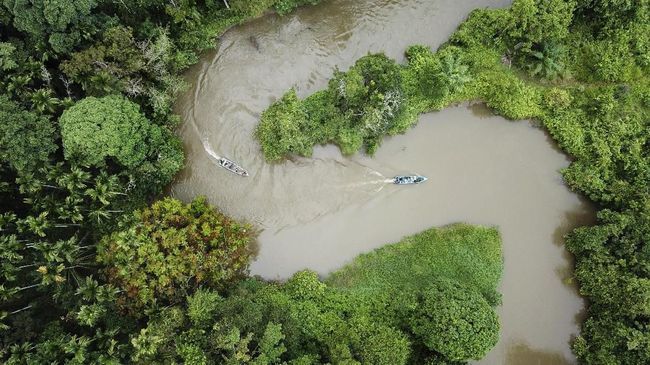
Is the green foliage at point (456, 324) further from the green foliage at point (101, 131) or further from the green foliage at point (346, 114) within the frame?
the green foliage at point (101, 131)

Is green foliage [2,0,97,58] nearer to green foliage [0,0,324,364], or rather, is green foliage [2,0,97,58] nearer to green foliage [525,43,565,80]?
green foliage [0,0,324,364]

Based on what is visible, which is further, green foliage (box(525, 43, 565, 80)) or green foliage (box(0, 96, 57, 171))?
green foliage (box(525, 43, 565, 80))

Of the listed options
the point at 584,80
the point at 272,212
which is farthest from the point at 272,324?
the point at 584,80

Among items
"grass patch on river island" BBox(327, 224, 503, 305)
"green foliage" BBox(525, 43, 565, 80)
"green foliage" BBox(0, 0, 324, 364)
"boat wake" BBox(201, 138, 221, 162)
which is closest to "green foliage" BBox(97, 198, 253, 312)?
"green foliage" BBox(0, 0, 324, 364)

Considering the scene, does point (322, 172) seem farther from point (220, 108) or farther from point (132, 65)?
point (132, 65)

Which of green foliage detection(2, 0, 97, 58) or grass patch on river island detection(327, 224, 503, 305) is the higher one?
green foliage detection(2, 0, 97, 58)

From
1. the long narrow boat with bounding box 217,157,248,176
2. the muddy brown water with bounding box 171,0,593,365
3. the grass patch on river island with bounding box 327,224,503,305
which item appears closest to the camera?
the grass patch on river island with bounding box 327,224,503,305

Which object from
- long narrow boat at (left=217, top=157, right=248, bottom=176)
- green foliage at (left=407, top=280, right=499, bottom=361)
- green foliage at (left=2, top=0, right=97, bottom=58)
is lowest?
green foliage at (left=407, top=280, right=499, bottom=361)
